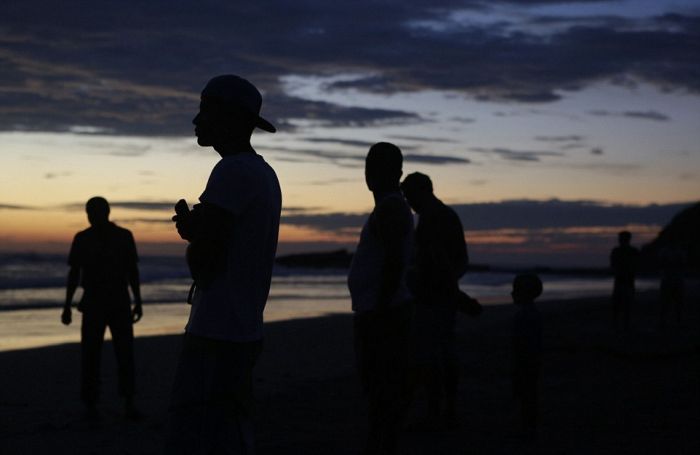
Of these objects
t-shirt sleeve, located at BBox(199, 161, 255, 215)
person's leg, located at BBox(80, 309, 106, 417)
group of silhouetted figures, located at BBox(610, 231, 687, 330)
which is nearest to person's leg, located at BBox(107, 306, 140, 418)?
person's leg, located at BBox(80, 309, 106, 417)

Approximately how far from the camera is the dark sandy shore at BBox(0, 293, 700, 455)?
21.8ft

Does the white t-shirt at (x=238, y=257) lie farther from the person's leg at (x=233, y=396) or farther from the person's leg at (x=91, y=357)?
the person's leg at (x=91, y=357)

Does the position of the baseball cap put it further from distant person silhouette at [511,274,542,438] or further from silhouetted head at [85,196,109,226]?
silhouetted head at [85,196,109,226]

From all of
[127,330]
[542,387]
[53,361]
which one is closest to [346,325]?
[53,361]

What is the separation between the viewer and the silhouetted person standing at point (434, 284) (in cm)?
691

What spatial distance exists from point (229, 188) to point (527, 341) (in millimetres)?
3705

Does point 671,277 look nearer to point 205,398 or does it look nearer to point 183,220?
point 205,398

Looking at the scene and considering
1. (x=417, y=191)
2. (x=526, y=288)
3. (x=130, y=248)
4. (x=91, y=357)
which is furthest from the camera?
(x=130, y=248)

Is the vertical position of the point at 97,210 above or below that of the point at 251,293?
above

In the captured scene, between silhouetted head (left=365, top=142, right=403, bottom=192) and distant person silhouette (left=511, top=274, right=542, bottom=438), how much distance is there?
158 cm

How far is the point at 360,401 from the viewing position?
28.4 ft

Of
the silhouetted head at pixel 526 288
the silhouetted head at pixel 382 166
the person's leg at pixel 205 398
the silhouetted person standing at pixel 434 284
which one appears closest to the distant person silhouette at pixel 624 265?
the silhouetted person standing at pixel 434 284

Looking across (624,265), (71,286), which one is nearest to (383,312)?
(71,286)

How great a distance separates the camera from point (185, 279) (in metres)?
41.2
